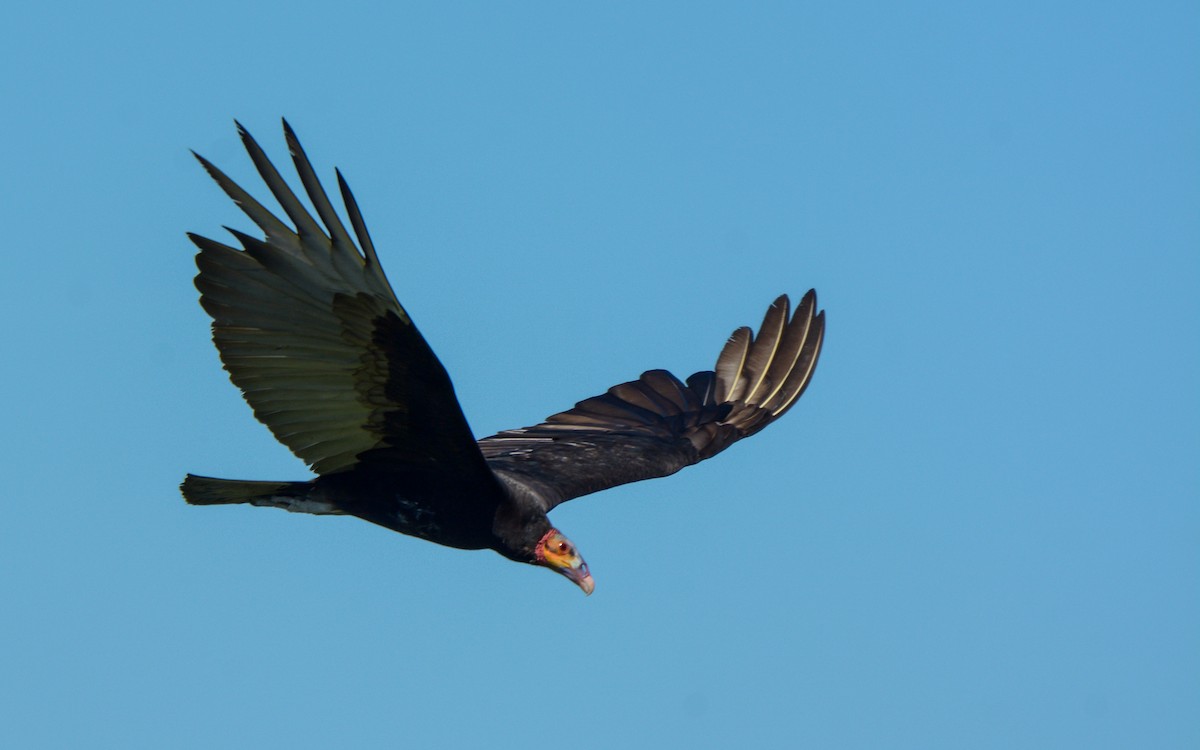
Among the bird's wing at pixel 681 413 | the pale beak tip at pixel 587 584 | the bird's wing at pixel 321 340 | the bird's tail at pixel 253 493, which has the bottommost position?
the pale beak tip at pixel 587 584

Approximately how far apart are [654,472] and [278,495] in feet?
9.09

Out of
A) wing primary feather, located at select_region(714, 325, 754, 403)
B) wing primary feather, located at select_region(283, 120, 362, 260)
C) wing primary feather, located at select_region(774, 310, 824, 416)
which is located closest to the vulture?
wing primary feather, located at select_region(283, 120, 362, 260)

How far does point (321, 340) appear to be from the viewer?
7742mm

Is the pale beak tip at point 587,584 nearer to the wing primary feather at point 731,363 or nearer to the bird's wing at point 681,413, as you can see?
the bird's wing at point 681,413

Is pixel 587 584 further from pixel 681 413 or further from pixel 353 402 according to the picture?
pixel 681 413

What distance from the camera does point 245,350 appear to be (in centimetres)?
782

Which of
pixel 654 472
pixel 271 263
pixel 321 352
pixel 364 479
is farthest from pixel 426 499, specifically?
pixel 654 472

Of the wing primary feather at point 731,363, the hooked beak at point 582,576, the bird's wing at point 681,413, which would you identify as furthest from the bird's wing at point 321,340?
the wing primary feather at point 731,363

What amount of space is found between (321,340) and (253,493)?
4.51 ft

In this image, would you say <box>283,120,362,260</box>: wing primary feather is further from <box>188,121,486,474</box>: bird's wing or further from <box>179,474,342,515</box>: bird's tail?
<box>179,474,342,515</box>: bird's tail

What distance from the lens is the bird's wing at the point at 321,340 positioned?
7.32 meters

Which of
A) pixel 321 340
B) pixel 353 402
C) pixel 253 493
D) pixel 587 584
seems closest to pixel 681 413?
pixel 587 584

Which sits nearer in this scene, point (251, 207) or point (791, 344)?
point (251, 207)

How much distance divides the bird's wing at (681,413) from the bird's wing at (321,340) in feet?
7.06
